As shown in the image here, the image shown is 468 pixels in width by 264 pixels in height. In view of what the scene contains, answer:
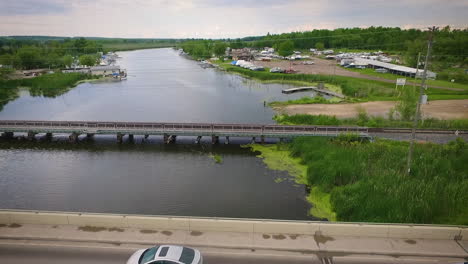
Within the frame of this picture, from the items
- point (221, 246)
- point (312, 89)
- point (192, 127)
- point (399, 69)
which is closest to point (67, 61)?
point (312, 89)

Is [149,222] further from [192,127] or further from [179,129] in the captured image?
[192,127]

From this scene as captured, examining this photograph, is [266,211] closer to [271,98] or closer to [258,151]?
[258,151]

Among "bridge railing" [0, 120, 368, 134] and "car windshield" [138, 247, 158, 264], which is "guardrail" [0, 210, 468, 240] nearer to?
"car windshield" [138, 247, 158, 264]

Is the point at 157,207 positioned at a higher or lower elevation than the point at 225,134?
lower

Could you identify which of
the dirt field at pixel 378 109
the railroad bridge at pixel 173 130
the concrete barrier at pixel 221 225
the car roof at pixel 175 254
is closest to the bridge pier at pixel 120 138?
the railroad bridge at pixel 173 130

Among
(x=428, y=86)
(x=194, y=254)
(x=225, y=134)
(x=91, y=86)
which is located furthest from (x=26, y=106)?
(x=428, y=86)

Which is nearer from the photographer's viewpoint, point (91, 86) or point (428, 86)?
point (428, 86)

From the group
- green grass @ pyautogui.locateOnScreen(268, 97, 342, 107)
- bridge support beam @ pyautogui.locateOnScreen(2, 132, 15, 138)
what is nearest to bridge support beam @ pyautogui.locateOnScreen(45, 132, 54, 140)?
bridge support beam @ pyautogui.locateOnScreen(2, 132, 15, 138)
